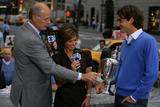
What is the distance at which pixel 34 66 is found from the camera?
439 cm

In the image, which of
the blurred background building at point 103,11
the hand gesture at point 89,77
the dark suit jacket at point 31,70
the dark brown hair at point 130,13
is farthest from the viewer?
the blurred background building at point 103,11

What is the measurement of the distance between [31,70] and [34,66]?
0.14ft

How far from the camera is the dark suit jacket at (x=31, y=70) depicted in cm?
432

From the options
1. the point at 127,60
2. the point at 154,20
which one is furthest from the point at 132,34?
the point at 154,20

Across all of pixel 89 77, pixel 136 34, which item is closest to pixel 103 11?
pixel 136 34

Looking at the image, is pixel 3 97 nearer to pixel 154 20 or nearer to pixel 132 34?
pixel 132 34

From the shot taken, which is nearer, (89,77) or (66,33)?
(89,77)

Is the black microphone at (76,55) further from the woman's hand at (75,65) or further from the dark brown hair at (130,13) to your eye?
the dark brown hair at (130,13)

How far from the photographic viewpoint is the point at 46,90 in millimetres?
4488

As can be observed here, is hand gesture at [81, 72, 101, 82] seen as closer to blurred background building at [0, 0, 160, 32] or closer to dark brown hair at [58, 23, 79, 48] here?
dark brown hair at [58, 23, 79, 48]

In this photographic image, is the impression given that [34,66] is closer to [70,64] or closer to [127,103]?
[70,64]

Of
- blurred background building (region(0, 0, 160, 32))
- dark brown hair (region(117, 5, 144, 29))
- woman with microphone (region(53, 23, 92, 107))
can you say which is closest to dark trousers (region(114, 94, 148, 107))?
woman with microphone (region(53, 23, 92, 107))

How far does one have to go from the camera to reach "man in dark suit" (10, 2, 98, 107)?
433 centimetres

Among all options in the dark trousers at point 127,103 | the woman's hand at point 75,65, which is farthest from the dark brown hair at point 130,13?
the dark trousers at point 127,103
